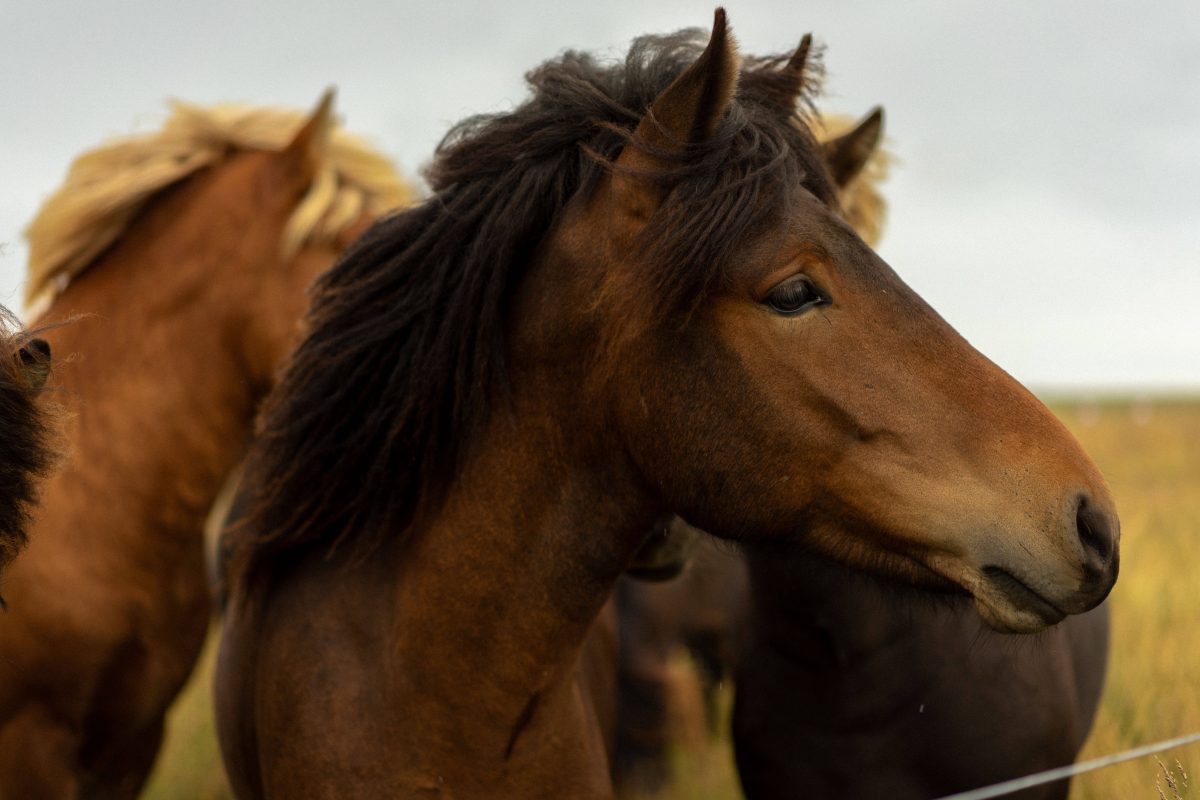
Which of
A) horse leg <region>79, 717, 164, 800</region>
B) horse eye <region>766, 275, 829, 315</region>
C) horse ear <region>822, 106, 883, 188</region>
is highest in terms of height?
horse ear <region>822, 106, 883, 188</region>

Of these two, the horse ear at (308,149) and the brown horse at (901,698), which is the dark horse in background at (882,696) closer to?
the brown horse at (901,698)

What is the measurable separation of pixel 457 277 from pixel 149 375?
5.79 feet

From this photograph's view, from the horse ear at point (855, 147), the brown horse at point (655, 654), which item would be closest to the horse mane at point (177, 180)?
the horse ear at point (855, 147)

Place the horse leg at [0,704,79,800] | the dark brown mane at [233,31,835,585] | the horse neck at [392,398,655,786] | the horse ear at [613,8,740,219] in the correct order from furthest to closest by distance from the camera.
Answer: the horse leg at [0,704,79,800], the horse neck at [392,398,655,786], the dark brown mane at [233,31,835,585], the horse ear at [613,8,740,219]

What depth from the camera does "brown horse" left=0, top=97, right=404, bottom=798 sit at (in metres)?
3.34

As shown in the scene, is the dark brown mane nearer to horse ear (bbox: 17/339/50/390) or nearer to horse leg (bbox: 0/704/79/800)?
horse ear (bbox: 17/339/50/390)

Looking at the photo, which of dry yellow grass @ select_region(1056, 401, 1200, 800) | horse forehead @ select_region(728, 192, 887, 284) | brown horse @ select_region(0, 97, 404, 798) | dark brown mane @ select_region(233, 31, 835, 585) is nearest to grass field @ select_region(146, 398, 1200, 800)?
dry yellow grass @ select_region(1056, 401, 1200, 800)

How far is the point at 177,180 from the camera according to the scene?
13.4ft

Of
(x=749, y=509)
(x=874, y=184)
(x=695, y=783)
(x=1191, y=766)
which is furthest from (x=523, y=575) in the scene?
(x=695, y=783)

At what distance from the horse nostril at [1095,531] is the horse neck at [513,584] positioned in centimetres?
78

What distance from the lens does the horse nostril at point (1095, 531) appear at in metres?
1.95

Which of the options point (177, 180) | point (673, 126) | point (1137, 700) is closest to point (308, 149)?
point (177, 180)

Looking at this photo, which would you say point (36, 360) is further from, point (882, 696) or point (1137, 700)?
point (1137, 700)

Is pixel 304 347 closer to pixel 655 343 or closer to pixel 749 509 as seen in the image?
pixel 655 343
